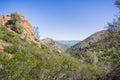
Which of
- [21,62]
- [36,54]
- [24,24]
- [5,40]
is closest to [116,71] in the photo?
[21,62]

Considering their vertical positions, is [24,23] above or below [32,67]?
above

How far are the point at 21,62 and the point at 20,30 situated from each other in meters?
35.7

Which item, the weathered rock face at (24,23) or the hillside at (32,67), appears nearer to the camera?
the hillside at (32,67)

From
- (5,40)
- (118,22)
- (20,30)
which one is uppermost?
(20,30)

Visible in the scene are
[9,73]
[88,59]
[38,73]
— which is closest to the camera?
[9,73]

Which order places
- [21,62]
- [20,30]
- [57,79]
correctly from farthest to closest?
[20,30] < [57,79] < [21,62]

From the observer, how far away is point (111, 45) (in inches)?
1096

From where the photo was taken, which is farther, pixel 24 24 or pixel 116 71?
pixel 24 24

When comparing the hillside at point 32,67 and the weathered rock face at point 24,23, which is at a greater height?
the weathered rock face at point 24,23

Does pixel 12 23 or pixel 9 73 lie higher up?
pixel 12 23

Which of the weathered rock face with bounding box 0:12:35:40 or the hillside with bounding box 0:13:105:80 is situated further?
the weathered rock face with bounding box 0:12:35:40

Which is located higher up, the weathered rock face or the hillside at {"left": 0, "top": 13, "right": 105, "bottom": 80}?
the weathered rock face

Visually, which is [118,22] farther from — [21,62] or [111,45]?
[21,62]

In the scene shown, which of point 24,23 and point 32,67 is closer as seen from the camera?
point 32,67
